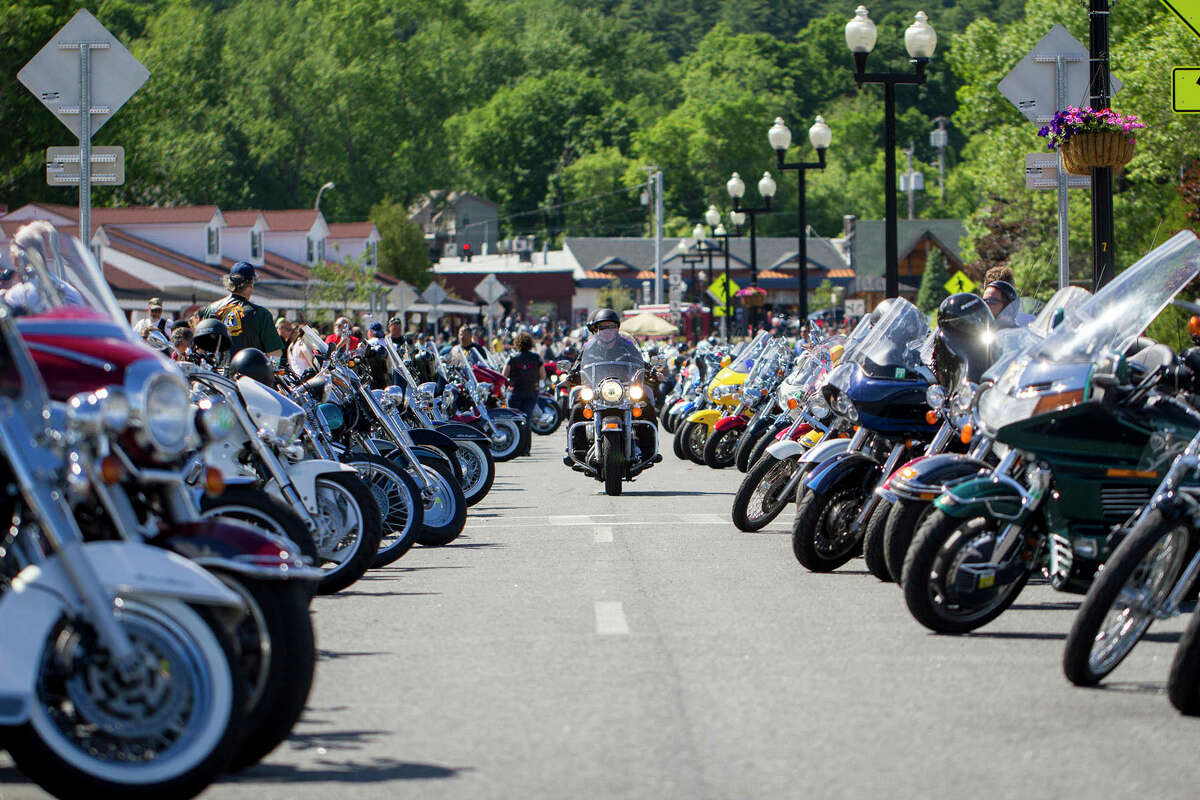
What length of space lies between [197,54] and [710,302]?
32266mm

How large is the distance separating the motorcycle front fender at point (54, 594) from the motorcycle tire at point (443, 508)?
722 centimetres

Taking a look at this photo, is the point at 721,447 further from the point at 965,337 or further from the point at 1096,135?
the point at 965,337

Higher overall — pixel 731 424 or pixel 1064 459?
pixel 1064 459

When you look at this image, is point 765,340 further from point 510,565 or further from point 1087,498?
point 1087,498

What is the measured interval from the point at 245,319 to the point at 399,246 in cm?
8408

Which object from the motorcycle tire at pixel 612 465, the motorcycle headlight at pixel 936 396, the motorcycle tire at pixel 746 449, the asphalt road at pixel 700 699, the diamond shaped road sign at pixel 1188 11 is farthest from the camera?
the motorcycle tire at pixel 612 465

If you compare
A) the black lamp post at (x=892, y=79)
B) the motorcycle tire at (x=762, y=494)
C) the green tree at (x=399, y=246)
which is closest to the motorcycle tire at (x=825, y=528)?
the motorcycle tire at (x=762, y=494)

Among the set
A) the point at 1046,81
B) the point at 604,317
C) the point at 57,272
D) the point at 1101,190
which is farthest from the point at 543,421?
the point at 57,272

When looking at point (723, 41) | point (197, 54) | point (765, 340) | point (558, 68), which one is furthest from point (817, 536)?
point (723, 41)

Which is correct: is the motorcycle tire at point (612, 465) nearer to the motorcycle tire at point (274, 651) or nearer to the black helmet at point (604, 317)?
the black helmet at point (604, 317)

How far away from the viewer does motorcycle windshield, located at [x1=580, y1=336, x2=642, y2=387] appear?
17.6 metres

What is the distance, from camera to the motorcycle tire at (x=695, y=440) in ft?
73.1

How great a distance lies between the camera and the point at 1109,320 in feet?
25.4

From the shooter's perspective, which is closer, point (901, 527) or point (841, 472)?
point (901, 527)
